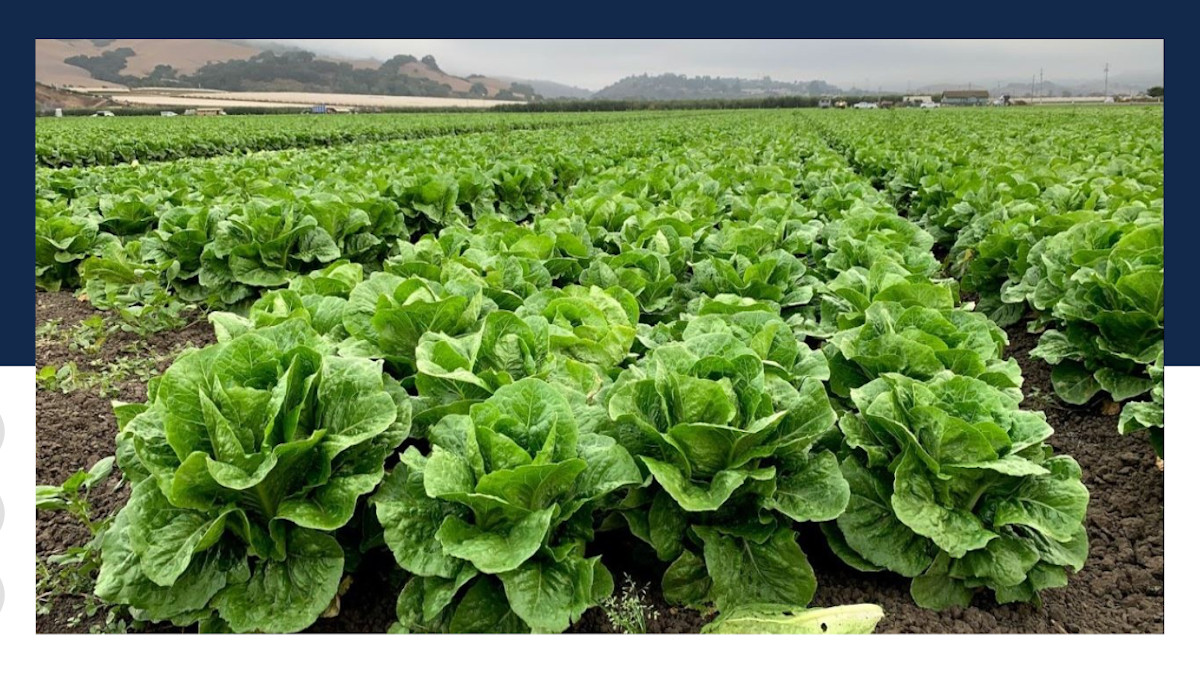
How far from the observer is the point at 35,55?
206 cm

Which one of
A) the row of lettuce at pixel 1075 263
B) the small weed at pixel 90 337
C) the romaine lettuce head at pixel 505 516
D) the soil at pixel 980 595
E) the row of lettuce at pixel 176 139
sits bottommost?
Answer: the soil at pixel 980 595

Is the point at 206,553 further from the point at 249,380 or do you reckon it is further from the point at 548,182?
the point at 548,182

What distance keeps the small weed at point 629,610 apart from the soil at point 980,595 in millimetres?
31

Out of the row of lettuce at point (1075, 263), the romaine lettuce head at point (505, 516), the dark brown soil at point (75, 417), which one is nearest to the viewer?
the romaine lettuce head at point (505, 516)

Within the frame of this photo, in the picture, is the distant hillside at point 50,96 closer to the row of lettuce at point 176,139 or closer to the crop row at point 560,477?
the crop row at point 560,477

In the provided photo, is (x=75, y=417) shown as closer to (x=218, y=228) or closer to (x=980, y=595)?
(x=218, y=228)

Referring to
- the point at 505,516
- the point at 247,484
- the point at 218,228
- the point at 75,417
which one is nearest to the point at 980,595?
the point at 505,516

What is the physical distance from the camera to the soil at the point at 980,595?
248cm

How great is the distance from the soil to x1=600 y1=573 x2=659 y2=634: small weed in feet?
0.10

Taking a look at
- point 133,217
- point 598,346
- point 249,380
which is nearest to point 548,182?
point 133,217

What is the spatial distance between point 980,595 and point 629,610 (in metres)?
1.17

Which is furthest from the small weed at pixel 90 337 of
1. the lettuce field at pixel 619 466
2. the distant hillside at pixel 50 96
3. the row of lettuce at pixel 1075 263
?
the row of lettuce at pixel 1075 263

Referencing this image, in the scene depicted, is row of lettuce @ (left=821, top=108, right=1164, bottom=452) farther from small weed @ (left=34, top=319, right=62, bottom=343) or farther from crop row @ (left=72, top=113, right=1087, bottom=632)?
small weed @ (left=34, top=319, right=62, bottom=343)

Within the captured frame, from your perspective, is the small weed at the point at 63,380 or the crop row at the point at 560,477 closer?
the crop row at the point at 560,477
